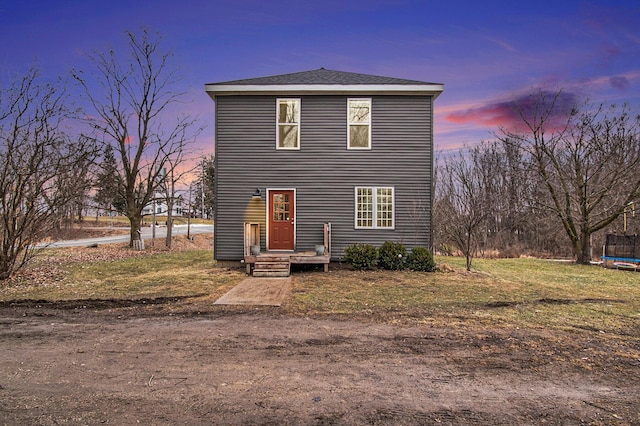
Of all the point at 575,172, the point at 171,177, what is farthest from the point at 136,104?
the point at 575,172

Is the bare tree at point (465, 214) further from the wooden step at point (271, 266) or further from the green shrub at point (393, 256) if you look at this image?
the wooden step at point (271, 266)

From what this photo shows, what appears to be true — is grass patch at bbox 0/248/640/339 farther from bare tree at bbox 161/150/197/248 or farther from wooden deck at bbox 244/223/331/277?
bare tree at bbox 161/150/197/248

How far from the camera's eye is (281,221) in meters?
13.0

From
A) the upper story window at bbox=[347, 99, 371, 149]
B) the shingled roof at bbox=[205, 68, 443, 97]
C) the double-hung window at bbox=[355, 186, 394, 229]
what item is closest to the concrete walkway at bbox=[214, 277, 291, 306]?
the double-hung window at bbox=[355, 186, 394, 229]

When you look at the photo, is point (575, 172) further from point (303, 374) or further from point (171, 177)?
point (171, 177)

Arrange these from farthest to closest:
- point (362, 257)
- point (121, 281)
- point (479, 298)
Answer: point (362, 257) < point (121, 281) < point (479, 298)

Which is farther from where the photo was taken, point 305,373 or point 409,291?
point 409,291

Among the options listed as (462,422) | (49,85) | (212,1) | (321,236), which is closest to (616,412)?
(462,422)

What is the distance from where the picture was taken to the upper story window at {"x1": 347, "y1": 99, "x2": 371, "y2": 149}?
12977 millimetres

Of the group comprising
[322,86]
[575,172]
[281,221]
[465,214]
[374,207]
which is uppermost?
[322,86]

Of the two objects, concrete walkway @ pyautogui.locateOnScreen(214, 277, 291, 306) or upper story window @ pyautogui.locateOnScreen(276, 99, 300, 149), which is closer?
concrete walkway @ pyautogui.locateOnScreen(214, 277, 291, 306)

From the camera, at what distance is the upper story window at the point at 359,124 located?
12977 millimetres

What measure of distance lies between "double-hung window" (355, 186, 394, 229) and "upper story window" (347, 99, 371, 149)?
5.10 ft

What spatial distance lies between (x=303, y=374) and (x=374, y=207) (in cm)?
922
